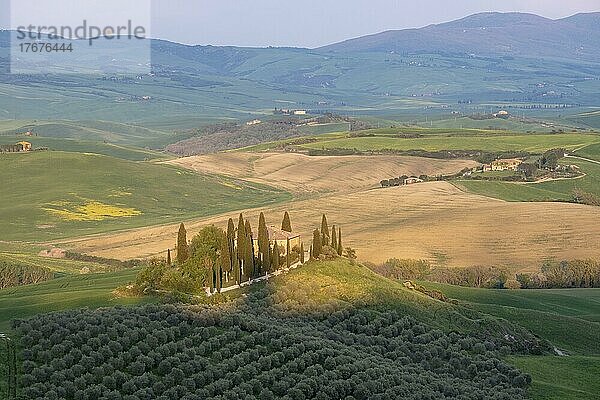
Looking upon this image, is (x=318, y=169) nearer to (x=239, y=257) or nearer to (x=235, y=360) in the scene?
(x=239, y=257)

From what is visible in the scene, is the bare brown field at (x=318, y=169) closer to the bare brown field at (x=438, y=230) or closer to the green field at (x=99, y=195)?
the green field at (x=99, y=195)

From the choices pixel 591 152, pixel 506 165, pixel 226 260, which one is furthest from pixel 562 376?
pixel 591 152

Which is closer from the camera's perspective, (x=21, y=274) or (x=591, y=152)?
(x=21, y=274)

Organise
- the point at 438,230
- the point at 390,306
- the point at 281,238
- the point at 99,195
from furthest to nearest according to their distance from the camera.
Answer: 1. the point at 99,195
2. the point at 438,230
3. the point at 281,238
4. the point at 390,306

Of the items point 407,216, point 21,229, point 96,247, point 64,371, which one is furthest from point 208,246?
point 21,229

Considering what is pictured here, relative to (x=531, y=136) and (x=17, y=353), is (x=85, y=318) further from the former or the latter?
(x=531, y=136)

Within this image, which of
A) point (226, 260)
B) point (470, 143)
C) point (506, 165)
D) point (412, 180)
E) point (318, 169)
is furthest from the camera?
point (470, 143)

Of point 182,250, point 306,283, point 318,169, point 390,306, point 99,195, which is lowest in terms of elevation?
point 99,195

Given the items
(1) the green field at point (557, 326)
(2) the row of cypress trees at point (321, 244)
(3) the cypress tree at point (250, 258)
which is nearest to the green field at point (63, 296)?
(3) the cypress tree at point (250, 258)
